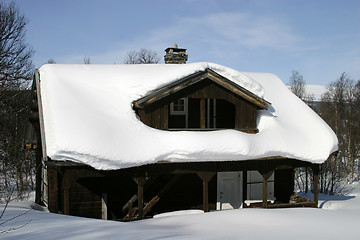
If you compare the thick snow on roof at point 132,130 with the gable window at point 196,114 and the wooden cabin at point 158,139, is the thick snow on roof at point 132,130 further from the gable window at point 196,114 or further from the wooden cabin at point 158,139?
the gable window at point 196,114

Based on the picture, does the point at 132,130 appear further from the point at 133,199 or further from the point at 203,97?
the point at 203,97

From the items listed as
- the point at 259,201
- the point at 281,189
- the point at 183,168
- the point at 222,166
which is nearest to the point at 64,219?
the point at 183,168

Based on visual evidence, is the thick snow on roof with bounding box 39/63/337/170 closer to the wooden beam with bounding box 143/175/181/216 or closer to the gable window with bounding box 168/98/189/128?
the gable window with bounding box 168/98/189/128

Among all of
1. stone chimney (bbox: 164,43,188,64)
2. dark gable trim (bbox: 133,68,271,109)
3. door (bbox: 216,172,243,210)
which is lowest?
door (bbox: 216,172,243,210)

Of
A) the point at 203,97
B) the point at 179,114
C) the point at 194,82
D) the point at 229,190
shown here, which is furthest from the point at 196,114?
the point at 229,190

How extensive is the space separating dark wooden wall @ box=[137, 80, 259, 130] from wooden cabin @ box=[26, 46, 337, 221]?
4 cm

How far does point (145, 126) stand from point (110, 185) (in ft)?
9.60

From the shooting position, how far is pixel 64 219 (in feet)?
25.3

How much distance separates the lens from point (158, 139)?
34.5ft

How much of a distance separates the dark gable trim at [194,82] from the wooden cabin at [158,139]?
4cm

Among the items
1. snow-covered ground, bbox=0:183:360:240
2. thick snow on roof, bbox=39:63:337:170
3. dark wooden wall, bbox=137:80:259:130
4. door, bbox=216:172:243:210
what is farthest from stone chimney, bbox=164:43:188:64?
snow-covered ground, bbox=0:183:360:240

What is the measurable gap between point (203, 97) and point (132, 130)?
3.10 m

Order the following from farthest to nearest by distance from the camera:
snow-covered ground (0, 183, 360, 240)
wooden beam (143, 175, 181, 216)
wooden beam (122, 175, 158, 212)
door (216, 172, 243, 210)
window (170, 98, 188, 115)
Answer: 1. window (170, 98, 188, 115)
2. door (216, 172, 243, 210)
3. wooden beam (143, 175, 181, 216)
4. wooden beam (122, 175, 158, 212)
5. snow-covered ground (0, 183, 360, 240)

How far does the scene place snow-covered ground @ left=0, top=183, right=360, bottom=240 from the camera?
6.24 metres
